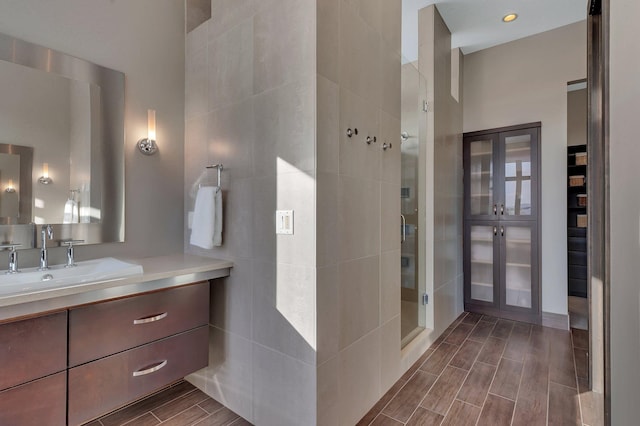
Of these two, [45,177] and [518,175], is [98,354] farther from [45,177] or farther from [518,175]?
[518,175]

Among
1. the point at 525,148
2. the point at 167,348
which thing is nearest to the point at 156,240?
the point at 167,348

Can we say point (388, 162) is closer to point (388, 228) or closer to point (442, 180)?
point (388, 228)

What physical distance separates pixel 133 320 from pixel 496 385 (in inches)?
90.3

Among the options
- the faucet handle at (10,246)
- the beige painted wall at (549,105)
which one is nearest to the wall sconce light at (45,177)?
the faucet handle at (10,246)

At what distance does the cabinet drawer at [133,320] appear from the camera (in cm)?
133

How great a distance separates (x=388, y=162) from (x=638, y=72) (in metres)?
1.33

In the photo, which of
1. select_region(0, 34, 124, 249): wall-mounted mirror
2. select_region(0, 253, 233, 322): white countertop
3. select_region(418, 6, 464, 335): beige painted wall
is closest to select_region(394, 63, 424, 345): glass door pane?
select_region(418, 6, 464, 335): beige painted wall

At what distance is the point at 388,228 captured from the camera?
2080 mm

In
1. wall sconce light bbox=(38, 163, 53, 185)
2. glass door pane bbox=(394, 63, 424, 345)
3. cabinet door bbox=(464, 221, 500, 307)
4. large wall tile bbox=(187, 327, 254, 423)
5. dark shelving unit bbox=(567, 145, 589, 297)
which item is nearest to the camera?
wall sconce light bbox=(38, 163, 53, 185)

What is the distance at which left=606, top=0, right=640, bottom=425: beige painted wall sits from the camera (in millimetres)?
823

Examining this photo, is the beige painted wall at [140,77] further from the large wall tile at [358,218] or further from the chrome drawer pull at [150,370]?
the large wall tile at [358,218]

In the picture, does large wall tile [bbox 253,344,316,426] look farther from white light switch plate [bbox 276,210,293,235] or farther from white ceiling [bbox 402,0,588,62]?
white ceiling [bbox 402,0,588,62]

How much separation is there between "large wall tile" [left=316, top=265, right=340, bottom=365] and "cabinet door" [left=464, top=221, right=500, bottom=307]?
102 inches

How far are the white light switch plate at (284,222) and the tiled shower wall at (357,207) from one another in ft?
0.51
